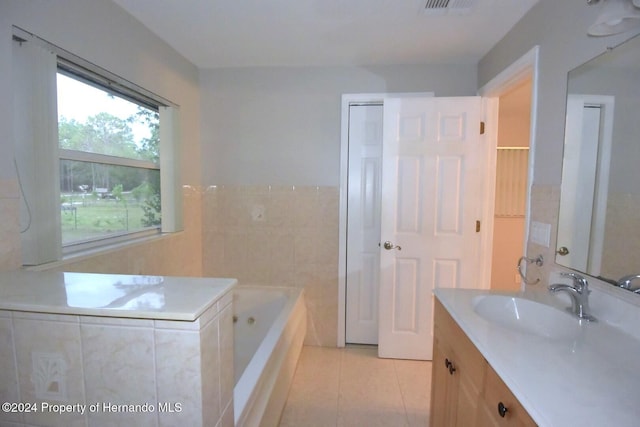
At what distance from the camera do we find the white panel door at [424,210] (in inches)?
90.6

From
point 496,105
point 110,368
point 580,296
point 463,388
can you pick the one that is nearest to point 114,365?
point 110,368

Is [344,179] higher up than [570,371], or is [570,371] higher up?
[344,179]

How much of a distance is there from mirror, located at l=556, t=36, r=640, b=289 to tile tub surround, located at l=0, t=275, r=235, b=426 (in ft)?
4.66

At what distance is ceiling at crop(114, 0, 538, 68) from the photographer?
5.57 feet

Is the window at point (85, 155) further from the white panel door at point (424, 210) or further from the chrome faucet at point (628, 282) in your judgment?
the chrome faucet at point (628, 282)

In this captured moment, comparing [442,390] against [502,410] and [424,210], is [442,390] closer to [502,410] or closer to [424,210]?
[502,410]

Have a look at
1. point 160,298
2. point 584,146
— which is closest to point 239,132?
point 160,298

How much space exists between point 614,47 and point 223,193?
2.55 metres

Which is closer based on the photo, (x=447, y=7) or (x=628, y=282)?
(x=628, y=282)

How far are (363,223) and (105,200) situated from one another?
1.88m

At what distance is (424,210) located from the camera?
2.38 meters

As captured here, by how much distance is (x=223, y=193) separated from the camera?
2.68 m

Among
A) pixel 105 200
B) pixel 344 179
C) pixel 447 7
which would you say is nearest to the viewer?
pixel 447 7

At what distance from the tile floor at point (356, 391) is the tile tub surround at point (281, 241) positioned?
269mm
